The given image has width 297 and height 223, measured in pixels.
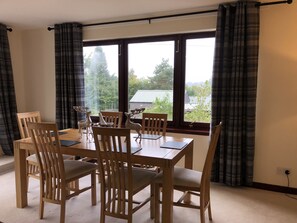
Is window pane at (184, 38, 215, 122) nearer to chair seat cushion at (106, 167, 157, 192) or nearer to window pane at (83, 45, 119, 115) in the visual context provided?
window pane at (83, 45, 119, 115)

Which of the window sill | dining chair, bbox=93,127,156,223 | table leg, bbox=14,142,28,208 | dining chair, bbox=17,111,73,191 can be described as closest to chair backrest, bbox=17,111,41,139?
dining chair, bbox=17,111,73,191

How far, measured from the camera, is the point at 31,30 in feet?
14.6

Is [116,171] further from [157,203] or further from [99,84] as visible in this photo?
[99,84]

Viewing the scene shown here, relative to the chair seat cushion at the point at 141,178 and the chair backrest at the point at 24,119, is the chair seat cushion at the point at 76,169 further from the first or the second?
the chair backrest at the point at 24,119

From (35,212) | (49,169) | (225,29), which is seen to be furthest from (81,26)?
(35,212)

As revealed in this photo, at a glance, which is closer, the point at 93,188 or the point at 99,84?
the point at 93,188

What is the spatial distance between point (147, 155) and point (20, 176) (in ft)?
4.90

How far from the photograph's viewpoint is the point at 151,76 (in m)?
3.84

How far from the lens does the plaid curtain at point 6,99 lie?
4.03 metres

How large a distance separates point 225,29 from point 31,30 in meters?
3.42

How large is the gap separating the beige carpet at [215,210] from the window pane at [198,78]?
3.66ft

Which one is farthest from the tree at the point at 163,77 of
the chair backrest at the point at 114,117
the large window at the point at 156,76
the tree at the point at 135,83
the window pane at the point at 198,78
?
the chair backrest at the point at 114,117

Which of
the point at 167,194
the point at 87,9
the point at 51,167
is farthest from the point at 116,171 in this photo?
the point at 87,9

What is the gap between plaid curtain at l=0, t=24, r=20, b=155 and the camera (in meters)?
4.03
